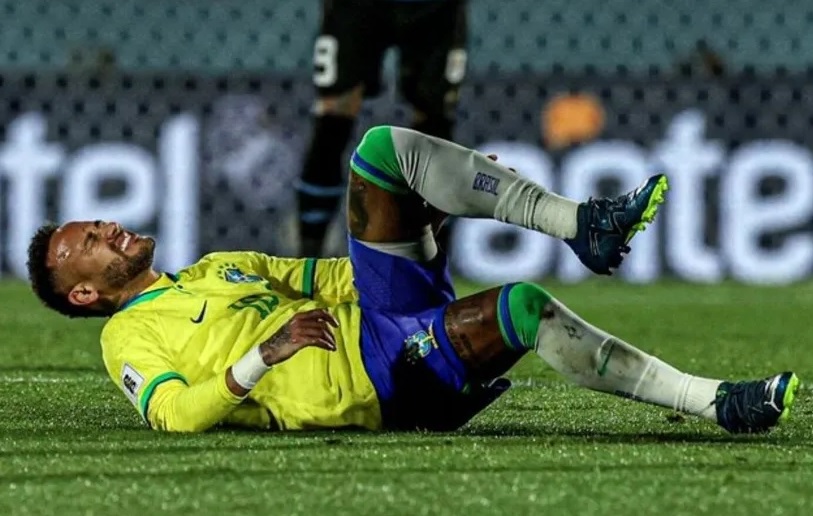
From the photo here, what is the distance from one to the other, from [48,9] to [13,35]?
1.02ft

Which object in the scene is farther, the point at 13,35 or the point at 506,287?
the point at 13,35

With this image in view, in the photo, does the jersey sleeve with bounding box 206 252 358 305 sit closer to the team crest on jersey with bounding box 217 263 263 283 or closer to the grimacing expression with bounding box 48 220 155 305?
the team crest on jersey with bounding box 217 263 263 283

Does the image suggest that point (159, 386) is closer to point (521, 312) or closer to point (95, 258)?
point (95, 258)

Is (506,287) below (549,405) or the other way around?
the other way around

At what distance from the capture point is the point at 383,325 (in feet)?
14.3

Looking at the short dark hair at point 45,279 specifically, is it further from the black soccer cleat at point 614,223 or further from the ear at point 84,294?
the black soccer cleat at point 614,223

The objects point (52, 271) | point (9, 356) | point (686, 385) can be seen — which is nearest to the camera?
point (686, 385)

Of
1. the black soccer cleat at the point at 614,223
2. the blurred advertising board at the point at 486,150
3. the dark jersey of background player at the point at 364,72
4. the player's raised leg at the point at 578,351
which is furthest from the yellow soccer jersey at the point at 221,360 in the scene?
the blurred advertising board at the point at 486,150

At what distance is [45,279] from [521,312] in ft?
4.17

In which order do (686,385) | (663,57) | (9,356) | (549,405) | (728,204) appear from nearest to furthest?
(686,385) < (549,405) < (9,356) < (728,204) < (663,57)

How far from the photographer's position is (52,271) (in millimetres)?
4664

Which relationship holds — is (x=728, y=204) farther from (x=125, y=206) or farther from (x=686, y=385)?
(x=686, y=385)

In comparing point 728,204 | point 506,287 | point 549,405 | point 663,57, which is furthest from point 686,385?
point 663,57

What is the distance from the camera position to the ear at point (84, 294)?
15.1 ft
